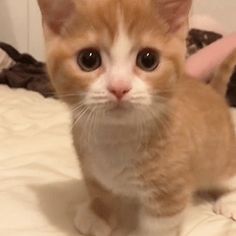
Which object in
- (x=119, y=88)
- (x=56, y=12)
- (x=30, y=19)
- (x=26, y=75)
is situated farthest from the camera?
(x=30, y=19)

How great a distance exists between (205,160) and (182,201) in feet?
0.45

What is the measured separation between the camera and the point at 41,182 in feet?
3.88

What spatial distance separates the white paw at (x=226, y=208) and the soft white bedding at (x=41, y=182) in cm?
2

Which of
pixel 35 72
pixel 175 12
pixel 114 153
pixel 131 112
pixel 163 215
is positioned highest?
pixel 175 12

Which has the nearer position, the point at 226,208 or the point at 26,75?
the point at 226,208

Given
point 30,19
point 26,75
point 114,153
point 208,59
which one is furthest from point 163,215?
point 30,19

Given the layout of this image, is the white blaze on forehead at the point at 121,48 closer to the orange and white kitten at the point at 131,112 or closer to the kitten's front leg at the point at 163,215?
the orange and white kitten at the point at 131,112

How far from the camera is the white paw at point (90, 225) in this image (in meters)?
1.01

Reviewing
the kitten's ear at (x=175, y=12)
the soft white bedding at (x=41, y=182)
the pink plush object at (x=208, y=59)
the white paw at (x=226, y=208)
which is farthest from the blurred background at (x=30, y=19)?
the kitten's ear at (x=175, y=12)

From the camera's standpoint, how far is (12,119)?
1576 millimetres

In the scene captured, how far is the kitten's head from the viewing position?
0.82 metres

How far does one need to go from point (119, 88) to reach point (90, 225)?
1.15ft

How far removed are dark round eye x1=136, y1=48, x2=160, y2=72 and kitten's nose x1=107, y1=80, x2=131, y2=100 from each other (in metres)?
0.06

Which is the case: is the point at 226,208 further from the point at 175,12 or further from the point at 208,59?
the point at 208,59
